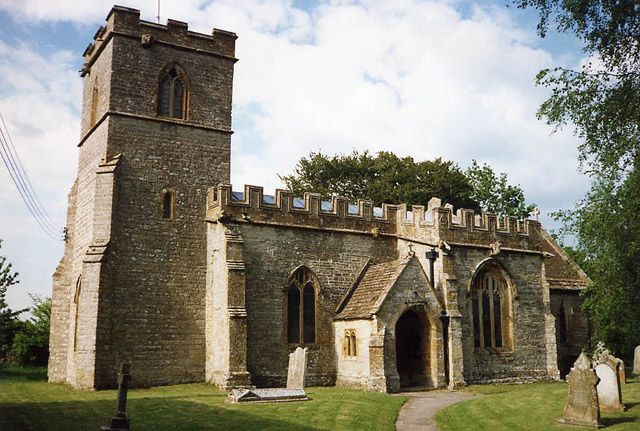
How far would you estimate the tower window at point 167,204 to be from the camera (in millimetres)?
22719

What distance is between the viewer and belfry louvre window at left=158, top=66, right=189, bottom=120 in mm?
23844

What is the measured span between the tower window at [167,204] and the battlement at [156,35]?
5.68 meters

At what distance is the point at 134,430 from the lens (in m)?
12.5

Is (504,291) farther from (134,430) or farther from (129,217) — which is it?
(134,430)

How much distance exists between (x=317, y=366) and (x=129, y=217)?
28.1 ft

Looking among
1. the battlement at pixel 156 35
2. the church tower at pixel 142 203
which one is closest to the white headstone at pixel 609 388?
the church tower at pixel 142 203

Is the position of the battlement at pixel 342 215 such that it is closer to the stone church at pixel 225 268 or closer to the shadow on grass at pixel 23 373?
the stone church at pixel 225 268

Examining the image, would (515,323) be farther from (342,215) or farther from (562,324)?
(342,215)

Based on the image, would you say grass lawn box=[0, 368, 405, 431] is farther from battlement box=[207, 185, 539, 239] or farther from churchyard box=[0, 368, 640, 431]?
battlement box=[207, 185, 539, 239]

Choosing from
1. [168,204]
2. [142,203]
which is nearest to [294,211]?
[168,204]

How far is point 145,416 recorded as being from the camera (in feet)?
46.8

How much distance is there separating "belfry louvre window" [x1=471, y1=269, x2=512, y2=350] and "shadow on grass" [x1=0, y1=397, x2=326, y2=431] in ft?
40.8

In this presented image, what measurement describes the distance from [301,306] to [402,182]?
64.6 feet

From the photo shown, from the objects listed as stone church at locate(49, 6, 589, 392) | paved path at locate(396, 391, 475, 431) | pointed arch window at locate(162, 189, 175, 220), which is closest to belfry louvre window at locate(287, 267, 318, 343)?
stone church at locate(49, 6, 589, 392)
